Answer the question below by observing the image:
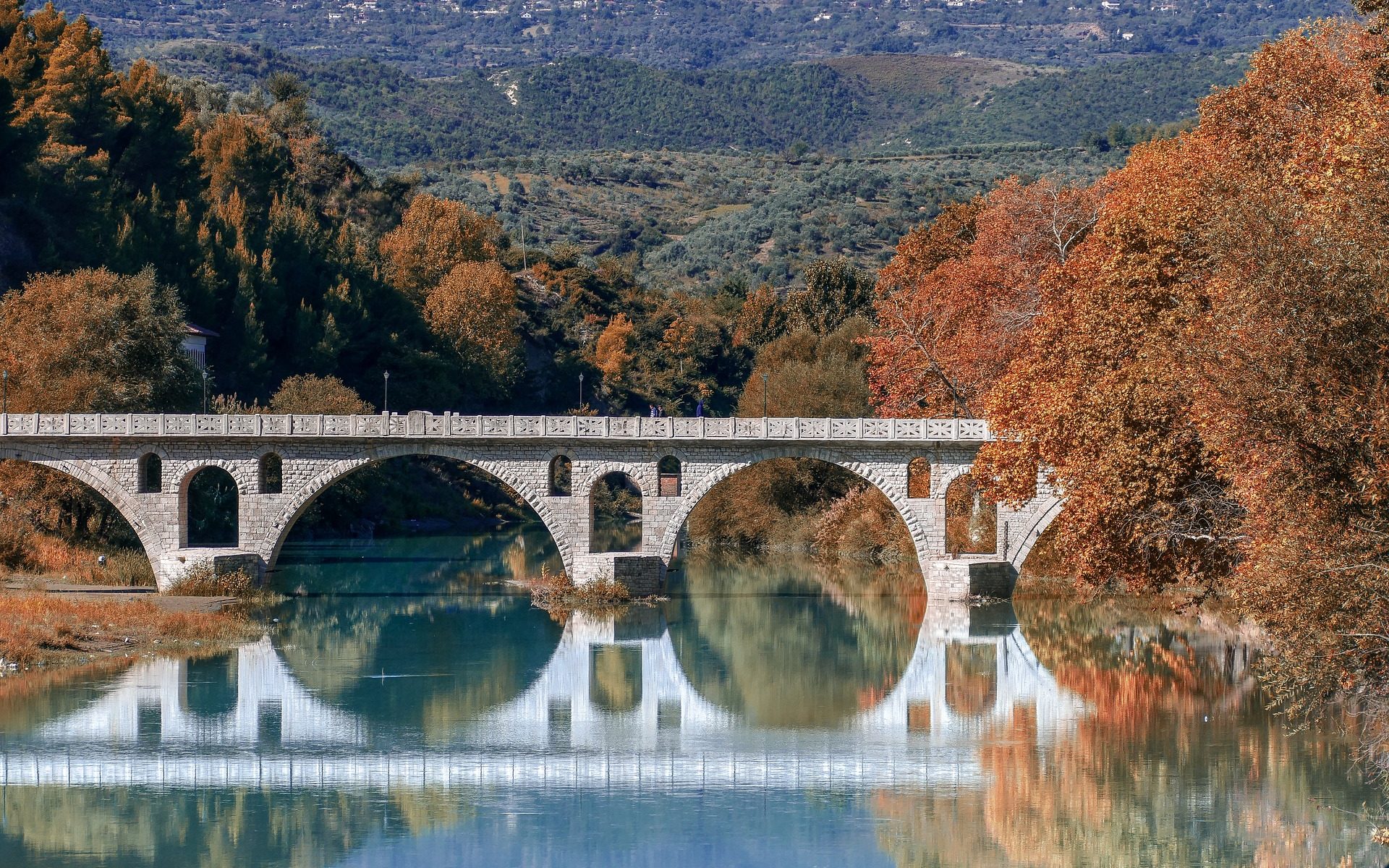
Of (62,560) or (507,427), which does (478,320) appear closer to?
(507,427)

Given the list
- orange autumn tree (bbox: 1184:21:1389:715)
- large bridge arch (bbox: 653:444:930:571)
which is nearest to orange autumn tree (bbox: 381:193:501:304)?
large bridge arch (bbox: 653:444:930:571)

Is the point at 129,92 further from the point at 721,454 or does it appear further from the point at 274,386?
the point at 721,454

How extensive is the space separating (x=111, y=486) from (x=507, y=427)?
430 inches

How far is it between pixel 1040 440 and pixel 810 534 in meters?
30.2

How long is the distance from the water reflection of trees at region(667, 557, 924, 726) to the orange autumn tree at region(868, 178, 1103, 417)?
6.01 meters

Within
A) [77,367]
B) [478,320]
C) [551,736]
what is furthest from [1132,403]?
[478,320]

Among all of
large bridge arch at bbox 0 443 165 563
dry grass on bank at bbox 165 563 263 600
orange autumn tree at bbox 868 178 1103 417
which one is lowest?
dry grass on bank at bbox 165 563 263 600

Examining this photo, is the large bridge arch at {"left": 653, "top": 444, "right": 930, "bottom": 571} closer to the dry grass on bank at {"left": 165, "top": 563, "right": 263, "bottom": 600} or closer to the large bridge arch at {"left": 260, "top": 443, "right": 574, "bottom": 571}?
the large bridge arch at {"left": 260, "top": 443, "right": 574, "bottom": 571}

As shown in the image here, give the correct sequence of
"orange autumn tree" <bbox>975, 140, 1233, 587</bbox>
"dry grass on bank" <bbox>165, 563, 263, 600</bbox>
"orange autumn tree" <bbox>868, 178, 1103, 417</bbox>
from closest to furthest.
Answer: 1. "orange autumn tree" <bbox>975, 140, 1233, 587</bbox>
2. "dry grass on bank" <bbox>165, 563, 263, 600</bbox>
3. "orange autumn tree" <bbox>868, 178, 1103, 417</bbox>

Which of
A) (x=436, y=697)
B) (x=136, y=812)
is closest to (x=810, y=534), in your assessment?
(x=436, y=697)

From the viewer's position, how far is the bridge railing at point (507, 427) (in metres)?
47.9

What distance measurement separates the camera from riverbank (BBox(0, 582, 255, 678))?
115ft

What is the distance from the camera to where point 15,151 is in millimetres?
64812

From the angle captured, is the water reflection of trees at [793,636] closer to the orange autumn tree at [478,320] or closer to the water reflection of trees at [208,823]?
the water reflection of trees at [208,823]
